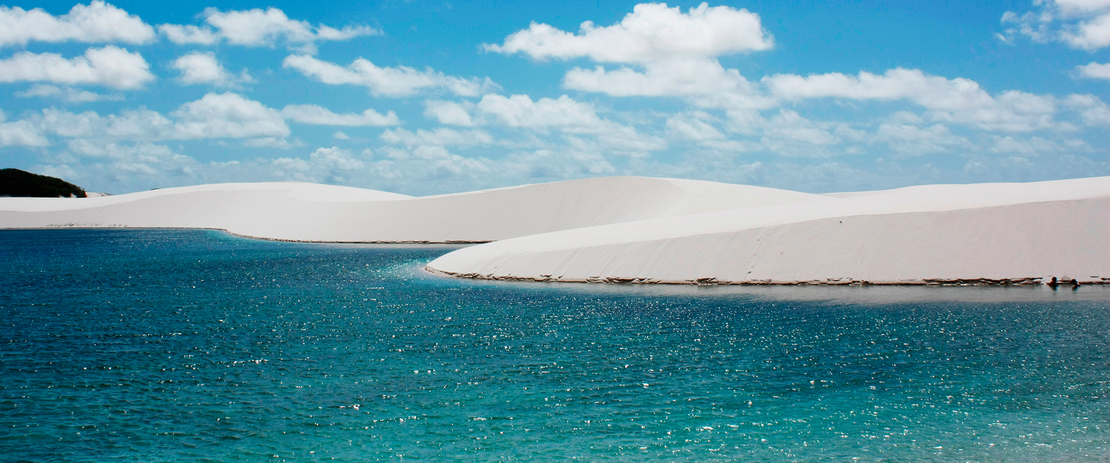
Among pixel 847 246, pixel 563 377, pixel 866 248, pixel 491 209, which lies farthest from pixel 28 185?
pixel 563 377

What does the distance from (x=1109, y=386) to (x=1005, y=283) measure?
1703cm

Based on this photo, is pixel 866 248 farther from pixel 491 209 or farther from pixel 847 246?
pixel 491 209

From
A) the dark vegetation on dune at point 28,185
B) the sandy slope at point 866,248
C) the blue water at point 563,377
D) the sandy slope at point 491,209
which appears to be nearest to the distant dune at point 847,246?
the sandy slope at point 866,248

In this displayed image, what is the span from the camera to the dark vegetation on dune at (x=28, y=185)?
127875mm

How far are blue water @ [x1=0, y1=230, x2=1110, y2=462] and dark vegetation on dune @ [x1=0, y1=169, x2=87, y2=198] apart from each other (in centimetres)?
12553

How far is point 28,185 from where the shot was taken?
12950 cm

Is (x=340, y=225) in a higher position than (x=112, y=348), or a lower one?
higher

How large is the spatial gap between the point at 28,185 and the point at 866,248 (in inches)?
5661

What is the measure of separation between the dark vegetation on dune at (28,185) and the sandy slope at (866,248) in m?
126

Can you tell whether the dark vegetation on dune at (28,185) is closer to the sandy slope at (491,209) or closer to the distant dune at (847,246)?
the sandy slope at (491,209)

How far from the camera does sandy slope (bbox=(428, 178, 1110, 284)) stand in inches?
1172

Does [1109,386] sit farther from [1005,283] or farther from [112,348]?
[112,348]

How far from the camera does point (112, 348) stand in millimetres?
18094

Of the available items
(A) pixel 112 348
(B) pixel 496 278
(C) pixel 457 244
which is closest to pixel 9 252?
(C) pixel 457 244
